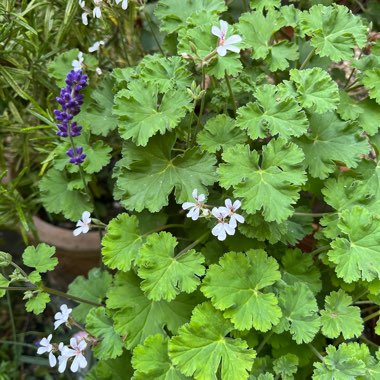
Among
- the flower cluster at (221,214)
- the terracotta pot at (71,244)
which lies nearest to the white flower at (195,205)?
the flower cluster at (221,214)

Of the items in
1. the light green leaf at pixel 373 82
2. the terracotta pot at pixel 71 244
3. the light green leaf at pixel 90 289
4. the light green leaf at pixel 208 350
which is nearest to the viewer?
the light green leaf at pixel 208 350

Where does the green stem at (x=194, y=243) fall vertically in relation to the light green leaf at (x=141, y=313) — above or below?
above

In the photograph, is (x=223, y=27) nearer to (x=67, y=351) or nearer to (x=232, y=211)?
(x=232, y=211)

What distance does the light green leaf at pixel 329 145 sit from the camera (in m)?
1.29

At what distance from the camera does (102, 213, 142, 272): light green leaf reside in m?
1.24

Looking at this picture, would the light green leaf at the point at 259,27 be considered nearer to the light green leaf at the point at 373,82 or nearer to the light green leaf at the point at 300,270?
the light green leaf at the point at 373,82

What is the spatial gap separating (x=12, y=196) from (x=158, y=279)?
0.65 metres

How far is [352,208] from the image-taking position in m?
1.23

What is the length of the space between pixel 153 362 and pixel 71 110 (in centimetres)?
62

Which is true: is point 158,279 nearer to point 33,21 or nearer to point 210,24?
point 210,24

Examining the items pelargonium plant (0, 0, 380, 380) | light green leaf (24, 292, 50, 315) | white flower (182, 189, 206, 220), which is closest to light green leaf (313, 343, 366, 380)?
pelargonium plant (0, 0, 380, 380)

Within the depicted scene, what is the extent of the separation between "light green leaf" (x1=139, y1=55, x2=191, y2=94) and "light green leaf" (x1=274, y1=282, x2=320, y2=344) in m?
0.54

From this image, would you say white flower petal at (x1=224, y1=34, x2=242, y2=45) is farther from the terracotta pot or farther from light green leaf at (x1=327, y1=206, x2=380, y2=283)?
the terracotta pot

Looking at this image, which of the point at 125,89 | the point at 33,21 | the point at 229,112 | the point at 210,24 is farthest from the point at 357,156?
the point at 33,21
